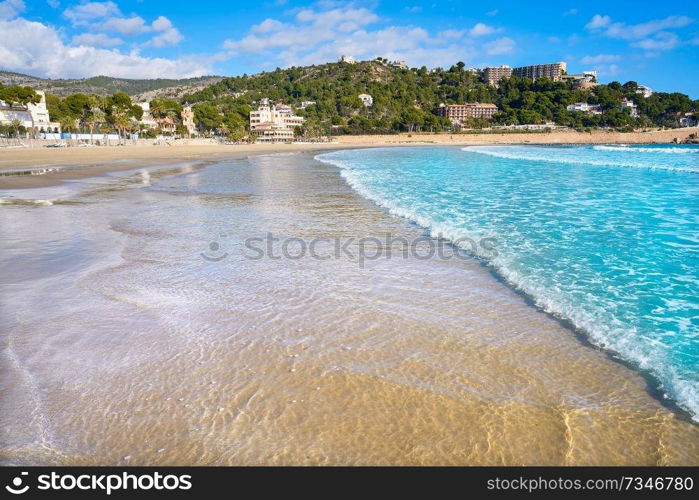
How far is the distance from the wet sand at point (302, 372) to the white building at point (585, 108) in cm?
18493

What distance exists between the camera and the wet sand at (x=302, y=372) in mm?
2863

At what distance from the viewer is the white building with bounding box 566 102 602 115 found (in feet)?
550

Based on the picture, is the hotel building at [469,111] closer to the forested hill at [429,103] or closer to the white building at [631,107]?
the forested hill at [429,103]

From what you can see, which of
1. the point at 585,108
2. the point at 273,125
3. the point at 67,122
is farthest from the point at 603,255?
the point at 585,108

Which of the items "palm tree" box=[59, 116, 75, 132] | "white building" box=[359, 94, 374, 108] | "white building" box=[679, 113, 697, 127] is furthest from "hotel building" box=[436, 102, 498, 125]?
"palm tree" box=[59, 116, 75, 132]

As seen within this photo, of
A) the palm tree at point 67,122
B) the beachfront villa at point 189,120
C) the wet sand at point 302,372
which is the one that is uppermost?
the beachfront villa at point 189,120

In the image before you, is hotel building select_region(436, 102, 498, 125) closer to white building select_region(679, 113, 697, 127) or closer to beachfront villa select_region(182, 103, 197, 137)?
white building select_region(679, 113, 697, 127)

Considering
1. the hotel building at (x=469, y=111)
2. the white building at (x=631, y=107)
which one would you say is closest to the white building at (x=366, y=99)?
the hotel building at (x=469, y=111)

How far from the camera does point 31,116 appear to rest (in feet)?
270

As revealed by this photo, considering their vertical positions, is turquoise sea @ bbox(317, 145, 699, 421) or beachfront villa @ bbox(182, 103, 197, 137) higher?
beachfront villa @ bbox(182, 103, 197, 137)

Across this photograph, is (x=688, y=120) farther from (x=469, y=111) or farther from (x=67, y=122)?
(x=67, y=122)

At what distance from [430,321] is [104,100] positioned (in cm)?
9683

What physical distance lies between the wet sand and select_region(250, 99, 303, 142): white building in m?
114
